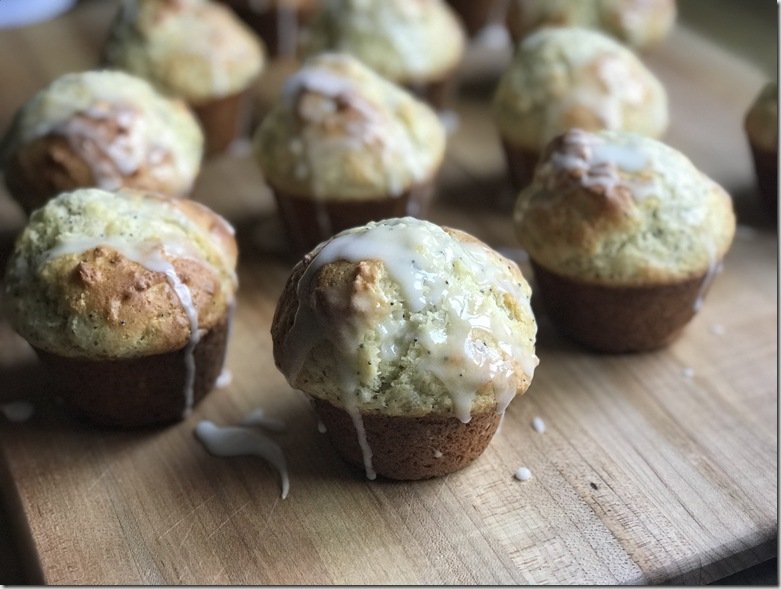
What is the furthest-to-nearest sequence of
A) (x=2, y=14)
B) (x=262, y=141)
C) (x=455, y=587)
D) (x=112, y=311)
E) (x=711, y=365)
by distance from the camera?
(x=2, y=14) < (x=262, y=141) < (x=711, y=365) < (x=112, y=311) < (x=455, y=587)

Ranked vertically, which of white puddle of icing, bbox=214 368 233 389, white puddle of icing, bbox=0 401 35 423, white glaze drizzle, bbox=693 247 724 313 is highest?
white glaze drizzle, bbox=693 247 724 313

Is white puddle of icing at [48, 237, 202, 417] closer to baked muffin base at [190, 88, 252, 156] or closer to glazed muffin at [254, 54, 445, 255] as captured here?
glazed muffin at [254, 54, 445, 255]

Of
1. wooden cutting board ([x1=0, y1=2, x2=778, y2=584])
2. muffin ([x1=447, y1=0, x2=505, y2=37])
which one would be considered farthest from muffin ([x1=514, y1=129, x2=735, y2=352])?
muffin ([x1=447, y1=0, x2=505, y2=37])

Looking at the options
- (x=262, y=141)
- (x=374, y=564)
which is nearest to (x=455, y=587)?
(x=374, y=564)

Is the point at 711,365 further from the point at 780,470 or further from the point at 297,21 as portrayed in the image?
the point at 297,21

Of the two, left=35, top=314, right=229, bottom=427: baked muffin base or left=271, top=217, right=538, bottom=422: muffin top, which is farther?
left=35, top=314, right=229, bottom=427: baked muffin base

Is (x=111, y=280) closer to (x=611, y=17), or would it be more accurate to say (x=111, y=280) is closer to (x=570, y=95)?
(x=570, y=95)

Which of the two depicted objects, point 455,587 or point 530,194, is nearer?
point 455,587
